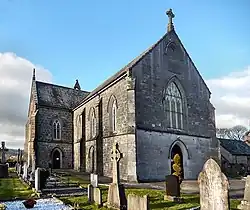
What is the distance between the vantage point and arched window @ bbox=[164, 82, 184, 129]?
88.1 ft

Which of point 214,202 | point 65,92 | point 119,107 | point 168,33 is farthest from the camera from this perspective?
point 65,92

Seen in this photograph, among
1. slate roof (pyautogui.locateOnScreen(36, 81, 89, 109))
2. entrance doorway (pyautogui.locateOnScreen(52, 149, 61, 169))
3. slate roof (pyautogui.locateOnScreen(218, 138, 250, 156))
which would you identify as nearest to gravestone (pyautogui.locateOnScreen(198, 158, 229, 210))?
entrance doorway (pyautogui.locateOnScreen(52, 149, 61, 169))

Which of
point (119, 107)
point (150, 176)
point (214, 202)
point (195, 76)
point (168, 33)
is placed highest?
point (168, 33)

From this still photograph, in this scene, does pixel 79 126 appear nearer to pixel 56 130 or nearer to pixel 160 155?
pixel 56 130

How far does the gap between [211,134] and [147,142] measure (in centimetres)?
947

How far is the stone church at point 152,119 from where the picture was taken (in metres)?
23.5

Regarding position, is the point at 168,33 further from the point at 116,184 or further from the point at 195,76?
the point at 116,184

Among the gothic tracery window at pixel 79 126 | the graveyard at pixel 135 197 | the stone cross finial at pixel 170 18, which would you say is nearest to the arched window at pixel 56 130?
the gothic tracery window at pixel 79 126

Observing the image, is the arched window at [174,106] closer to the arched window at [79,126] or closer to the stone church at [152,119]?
the stone church at [152,119]

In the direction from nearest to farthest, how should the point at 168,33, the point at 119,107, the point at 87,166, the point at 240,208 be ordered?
the point at 240,208, the point at 119,107, the point at 168,33, the point at 87,166

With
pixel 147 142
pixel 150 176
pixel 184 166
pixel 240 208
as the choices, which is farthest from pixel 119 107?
pixel 240 208

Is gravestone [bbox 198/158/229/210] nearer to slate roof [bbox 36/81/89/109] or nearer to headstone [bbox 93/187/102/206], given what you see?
headstone [bbox 93/187/102/206]

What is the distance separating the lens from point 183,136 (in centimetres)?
2689

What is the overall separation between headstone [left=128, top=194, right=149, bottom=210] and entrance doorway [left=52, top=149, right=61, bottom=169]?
100 feet
